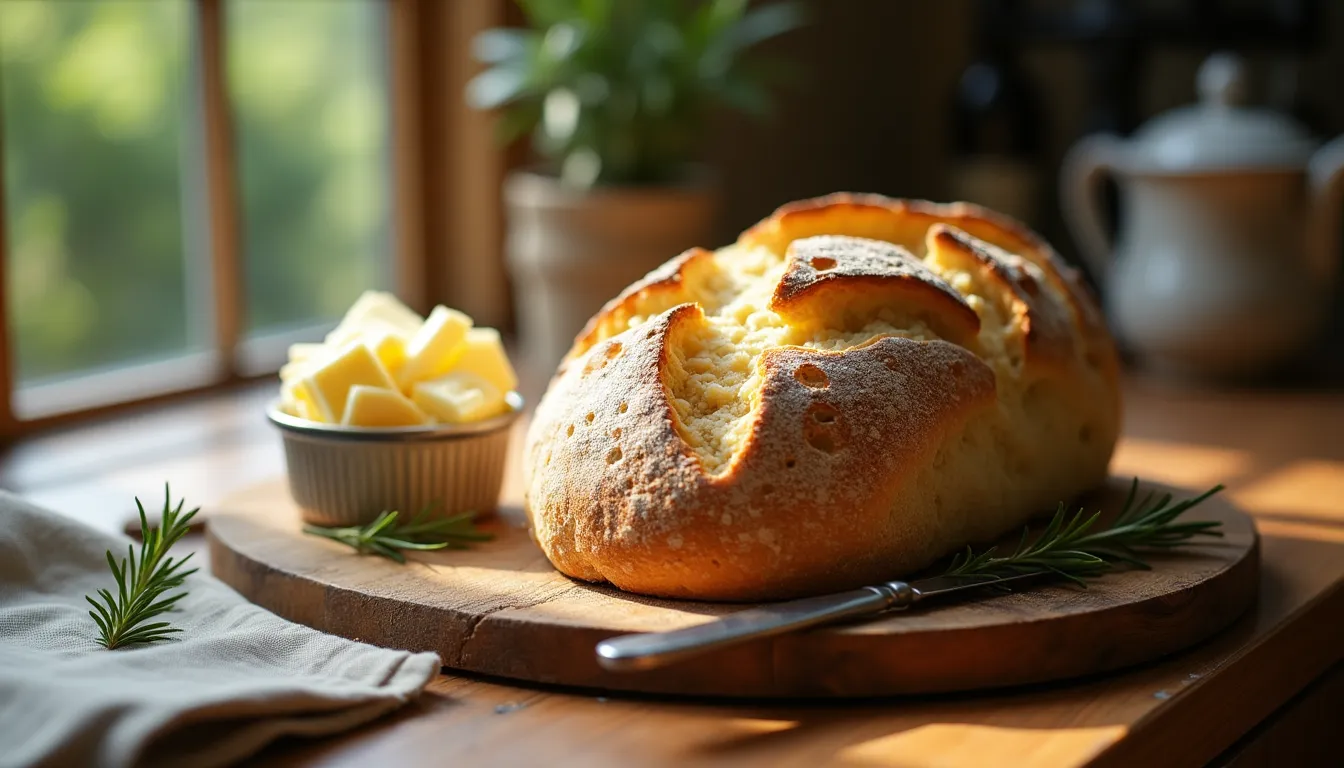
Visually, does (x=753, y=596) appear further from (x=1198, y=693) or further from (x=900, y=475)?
(x=1198, y=693)

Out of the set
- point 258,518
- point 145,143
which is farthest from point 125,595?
point 145,143

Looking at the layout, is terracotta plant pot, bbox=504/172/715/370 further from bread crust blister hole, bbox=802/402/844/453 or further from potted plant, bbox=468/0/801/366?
bread crust blister hole, bbox=802/402/844/453

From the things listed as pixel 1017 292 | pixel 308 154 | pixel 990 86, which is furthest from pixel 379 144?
pixel 1017 292

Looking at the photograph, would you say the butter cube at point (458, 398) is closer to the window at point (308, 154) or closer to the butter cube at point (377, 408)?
the butter cube at point (377, 408)

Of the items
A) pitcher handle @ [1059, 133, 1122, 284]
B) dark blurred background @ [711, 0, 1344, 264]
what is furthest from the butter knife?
dark blurred background @ [711, 0, 1344, 264]

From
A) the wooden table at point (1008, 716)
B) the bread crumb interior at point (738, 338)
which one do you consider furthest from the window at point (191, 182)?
the bread crumb interior at point (738, 338)
